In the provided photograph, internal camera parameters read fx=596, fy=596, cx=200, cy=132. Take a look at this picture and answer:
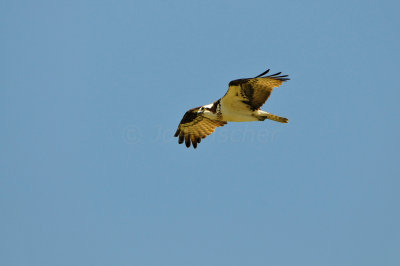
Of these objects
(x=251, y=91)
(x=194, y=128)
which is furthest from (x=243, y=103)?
(x=194, y=128)

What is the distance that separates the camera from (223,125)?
16422 mm

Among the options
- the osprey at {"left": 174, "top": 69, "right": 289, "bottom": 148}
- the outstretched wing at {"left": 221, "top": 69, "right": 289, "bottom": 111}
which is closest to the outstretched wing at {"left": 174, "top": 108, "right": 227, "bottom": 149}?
the osprey at {"left": 174, "top": 69, "right": 289, "bottom": 148}

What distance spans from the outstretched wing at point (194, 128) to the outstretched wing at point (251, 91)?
1627mm

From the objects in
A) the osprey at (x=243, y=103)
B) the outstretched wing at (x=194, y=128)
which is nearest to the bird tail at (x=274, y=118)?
the osprey at (x=243, y=103)

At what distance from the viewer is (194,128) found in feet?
54.3

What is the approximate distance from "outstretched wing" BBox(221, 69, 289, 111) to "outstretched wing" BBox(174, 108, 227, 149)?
1.63 m

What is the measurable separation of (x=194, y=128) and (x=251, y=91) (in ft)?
8.74

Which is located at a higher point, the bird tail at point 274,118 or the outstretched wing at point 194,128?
the outstretched wing at point 194,128

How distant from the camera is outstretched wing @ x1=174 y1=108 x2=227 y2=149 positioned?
1633 centimetres

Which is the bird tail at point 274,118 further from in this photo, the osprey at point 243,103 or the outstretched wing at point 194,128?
the outstretched wing at point 194,128

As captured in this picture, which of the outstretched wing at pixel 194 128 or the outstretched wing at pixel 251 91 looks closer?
the outstretched wing at pixel 251 91

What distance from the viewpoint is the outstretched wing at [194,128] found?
16328mm

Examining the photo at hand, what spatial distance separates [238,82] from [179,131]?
3121 millimetres

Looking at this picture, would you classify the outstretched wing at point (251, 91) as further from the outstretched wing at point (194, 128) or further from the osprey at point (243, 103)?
the outstretched wing at point (194, 128)
